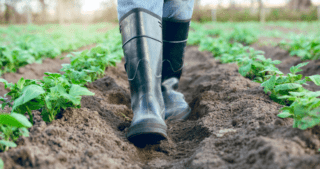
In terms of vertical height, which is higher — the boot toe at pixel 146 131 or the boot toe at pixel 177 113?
the boot toe at pixel 146 131

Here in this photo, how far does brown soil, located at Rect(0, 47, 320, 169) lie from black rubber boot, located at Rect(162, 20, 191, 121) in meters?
0.12

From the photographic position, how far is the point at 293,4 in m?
32.5

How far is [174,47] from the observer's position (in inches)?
83.5

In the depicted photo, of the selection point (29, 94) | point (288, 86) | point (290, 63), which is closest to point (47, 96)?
point (29, 94)

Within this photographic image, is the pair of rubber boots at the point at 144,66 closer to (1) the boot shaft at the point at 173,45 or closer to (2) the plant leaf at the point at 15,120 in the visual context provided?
(1) the boot shaft at the point at 173,45

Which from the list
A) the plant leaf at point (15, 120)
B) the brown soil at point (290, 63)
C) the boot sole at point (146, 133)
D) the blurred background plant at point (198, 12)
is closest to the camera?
the plant leaf at point (15, 120)

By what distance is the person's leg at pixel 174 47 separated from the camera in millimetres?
1944

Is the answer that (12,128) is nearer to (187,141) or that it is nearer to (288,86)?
(187,141)

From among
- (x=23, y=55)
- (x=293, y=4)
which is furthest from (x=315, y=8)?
(x=23, y=55)

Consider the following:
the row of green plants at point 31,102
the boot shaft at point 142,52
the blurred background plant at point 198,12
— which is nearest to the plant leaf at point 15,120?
the row of green plants at point 31,102

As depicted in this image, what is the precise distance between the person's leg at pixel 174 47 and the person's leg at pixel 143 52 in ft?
0.84

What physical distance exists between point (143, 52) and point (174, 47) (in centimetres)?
56

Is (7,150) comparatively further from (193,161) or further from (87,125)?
(193,161)

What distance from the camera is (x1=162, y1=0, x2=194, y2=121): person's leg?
1944 millimetres
